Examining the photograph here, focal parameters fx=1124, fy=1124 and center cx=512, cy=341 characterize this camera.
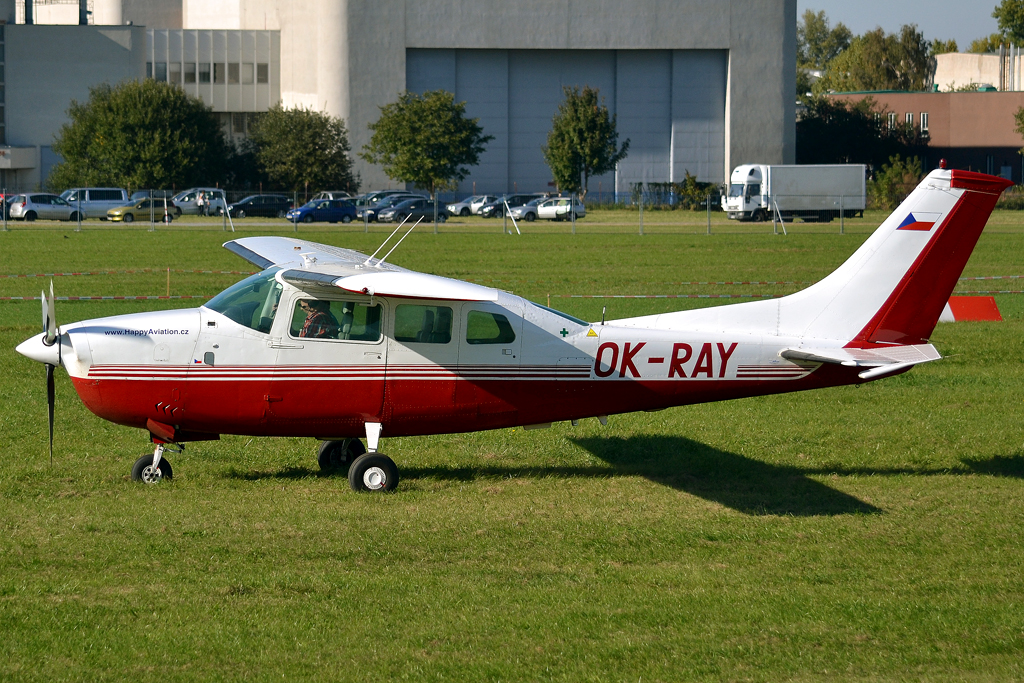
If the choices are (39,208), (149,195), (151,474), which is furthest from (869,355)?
(149,195)

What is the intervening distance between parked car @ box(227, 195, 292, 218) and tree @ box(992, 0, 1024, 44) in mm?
69895

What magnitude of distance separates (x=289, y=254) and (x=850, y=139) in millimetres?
94164

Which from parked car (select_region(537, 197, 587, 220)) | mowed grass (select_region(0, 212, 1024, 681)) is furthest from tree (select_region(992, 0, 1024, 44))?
mowed grass (select_region(0, 212, 1024, 681))

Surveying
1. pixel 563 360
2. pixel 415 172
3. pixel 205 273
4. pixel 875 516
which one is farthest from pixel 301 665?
pixel 415 172

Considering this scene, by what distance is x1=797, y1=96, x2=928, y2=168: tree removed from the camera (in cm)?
A: 9850

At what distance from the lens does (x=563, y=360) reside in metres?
10.6

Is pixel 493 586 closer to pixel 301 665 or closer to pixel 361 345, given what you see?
pixel 301 665

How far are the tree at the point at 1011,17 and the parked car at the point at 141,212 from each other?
75.8 meters

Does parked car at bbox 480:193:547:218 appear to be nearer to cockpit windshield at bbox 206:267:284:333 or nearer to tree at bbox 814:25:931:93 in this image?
cockpit windshield at bbox 206:267:284:333

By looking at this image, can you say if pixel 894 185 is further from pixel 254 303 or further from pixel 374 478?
pixel 254 303

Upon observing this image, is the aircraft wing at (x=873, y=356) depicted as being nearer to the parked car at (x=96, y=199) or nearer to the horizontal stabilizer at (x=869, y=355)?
the horizontal stabilizer at (x=869, y=355)

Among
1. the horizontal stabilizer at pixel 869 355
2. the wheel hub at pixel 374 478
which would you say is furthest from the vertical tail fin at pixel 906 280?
the wheel hub at pixel 374 478

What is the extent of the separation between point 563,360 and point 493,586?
10.2 feet

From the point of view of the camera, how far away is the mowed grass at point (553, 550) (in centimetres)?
680
